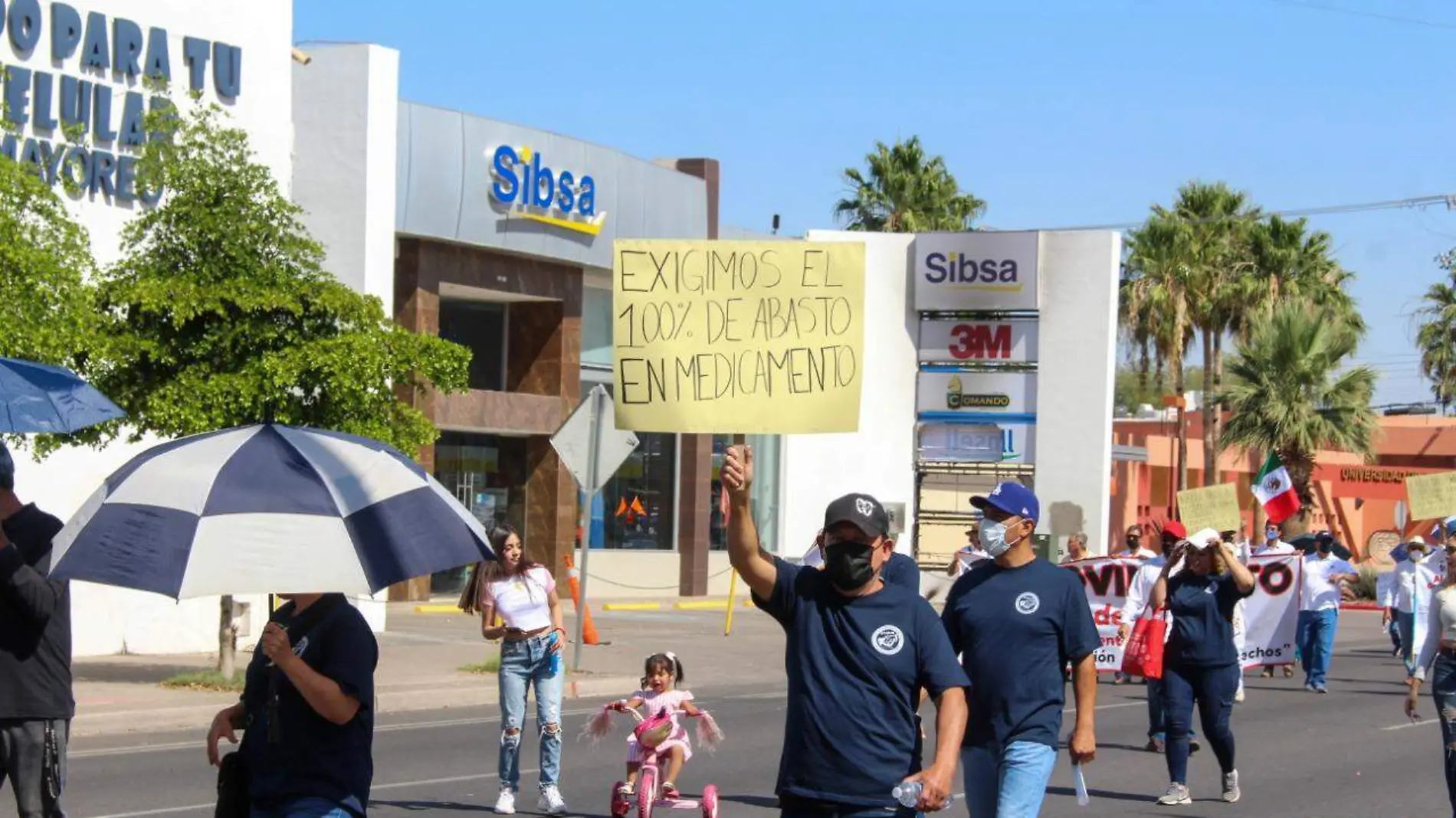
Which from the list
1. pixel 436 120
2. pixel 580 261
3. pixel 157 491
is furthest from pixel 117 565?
pixel 580 261

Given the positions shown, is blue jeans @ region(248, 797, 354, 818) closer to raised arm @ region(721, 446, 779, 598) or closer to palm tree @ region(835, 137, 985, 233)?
raised arm @ region(721, 446, 779, 598)

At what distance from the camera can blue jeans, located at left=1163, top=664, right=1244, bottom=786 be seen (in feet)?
40.0

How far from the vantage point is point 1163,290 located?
168 feet

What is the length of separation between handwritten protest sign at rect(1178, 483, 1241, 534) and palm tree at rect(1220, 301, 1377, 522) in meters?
30.3

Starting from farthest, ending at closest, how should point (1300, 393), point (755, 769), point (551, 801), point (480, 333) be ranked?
point (1300, 393)
point (480, 333)
point (755, 769)
point (551, 801)

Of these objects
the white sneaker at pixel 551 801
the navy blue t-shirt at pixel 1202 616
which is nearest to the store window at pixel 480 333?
the white sneaker at pixel 551 801

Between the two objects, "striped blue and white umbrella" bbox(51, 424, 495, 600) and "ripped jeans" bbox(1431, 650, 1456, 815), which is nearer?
"striped blue and white umbrella" bbox(51, 424, 495, 600)

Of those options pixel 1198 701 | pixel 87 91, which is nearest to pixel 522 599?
pixel 1198 701

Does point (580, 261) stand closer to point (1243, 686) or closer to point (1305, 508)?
point (1243, 686)

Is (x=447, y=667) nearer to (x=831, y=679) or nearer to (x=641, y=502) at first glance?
(x=641, y=502)

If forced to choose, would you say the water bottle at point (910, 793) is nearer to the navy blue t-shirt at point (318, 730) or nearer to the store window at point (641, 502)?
the navy blue t-shirt at point (318, 730)

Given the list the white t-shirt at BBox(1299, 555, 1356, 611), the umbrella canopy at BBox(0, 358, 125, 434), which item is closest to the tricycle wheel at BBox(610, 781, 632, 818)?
the umbrella canopy at BBox(0, 358, 125, 434)

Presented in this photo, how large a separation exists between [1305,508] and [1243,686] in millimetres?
20113

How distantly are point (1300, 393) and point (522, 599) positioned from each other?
122 ft
